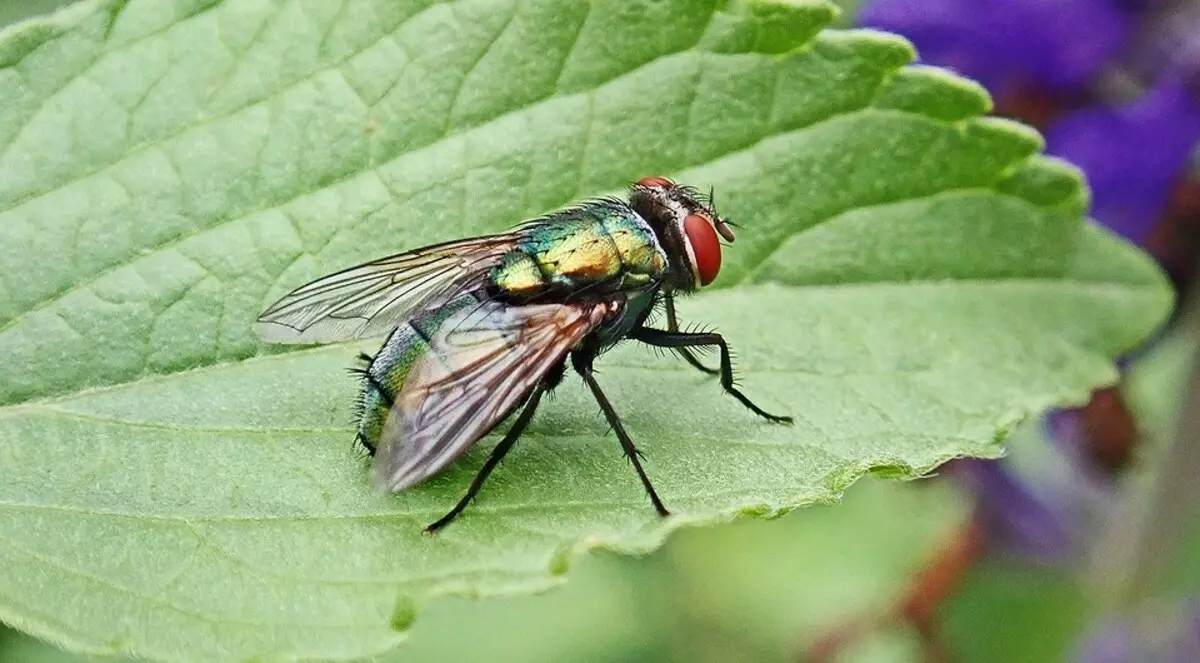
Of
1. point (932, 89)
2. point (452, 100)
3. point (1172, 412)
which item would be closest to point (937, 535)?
point (1172, 412)

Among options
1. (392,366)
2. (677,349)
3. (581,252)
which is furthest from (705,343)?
(392,366)

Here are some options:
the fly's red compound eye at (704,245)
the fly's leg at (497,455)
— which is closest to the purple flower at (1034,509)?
the fly's red compound eye at (704,245)

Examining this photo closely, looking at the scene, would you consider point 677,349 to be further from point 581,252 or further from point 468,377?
point 468,377

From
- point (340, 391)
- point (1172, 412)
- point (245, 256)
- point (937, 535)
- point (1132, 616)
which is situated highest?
point (245, 256)

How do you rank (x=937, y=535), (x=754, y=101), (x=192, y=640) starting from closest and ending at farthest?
(x=192, y=640)
(x=754, y=101)
(x=937, y=535)

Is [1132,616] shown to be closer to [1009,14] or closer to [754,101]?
[1009,14]

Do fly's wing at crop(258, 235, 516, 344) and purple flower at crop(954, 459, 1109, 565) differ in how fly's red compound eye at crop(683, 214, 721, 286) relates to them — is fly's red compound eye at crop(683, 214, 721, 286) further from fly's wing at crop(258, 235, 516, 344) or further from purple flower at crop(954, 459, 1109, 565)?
purple flower at crop(954, 459, 1109, 565)
